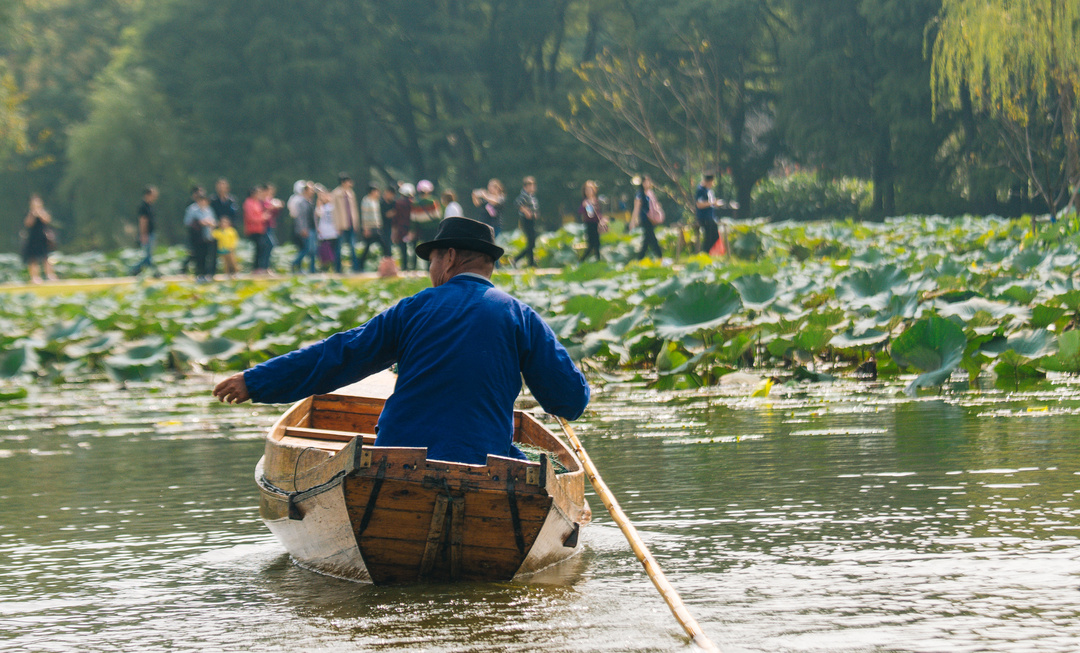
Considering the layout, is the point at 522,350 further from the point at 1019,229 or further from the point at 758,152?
the point at 758,152

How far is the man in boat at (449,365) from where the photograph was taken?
3934 mm

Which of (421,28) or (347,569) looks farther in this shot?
(421,28)

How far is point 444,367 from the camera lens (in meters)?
3.94

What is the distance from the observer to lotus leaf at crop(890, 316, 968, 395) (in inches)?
291

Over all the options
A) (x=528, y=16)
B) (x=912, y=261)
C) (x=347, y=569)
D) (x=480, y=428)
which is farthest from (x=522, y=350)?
(x=528, y=16)

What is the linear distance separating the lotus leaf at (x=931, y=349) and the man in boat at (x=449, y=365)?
3875mm

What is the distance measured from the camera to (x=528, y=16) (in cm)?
3881

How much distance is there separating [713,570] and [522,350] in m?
0.93

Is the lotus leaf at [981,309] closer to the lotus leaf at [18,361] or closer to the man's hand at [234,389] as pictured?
the man's hand at [234,389]

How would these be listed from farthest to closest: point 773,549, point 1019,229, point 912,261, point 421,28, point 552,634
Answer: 1. point 421,28
2. point 1019,229
3. point 912,261
4. point 773,549
5. point 552,634

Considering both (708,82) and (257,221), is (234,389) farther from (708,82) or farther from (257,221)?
(708,82)

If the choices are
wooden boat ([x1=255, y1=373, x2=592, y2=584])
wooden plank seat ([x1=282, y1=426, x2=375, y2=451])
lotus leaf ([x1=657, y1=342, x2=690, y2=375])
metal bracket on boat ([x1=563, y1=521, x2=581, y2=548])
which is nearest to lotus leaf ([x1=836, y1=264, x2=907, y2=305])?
lotus leaf ([x1=657, y1=342, x2=690, y2=375])

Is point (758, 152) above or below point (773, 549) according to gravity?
above

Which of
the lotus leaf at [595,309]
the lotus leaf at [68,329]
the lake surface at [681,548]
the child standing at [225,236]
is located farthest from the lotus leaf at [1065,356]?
the child standing at [225,236]
